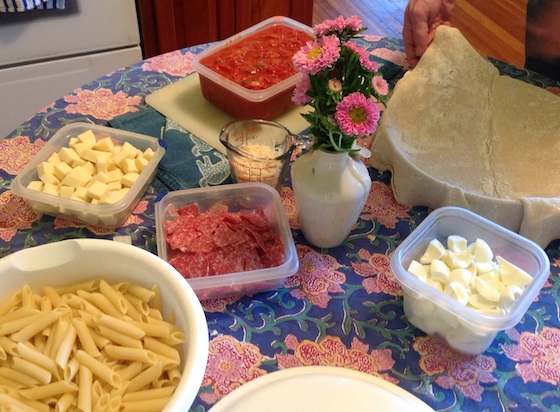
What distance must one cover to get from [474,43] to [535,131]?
0.33 metres

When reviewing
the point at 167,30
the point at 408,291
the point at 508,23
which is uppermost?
the point at 508,23

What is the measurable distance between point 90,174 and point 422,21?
768 millimetres

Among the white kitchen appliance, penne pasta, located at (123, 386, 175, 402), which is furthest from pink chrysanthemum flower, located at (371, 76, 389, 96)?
the white kitchen appliance

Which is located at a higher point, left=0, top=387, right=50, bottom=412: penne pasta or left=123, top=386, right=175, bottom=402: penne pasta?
left=123, top=386, right=175, bottom=402: penne pasta

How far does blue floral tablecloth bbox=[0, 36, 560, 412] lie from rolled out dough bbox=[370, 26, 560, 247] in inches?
2.9

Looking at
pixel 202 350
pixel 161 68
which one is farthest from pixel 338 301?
pixel 161 68

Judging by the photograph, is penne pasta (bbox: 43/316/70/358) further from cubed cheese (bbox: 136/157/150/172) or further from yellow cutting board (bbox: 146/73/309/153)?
yellow cutting board (bbox: 146/73/309/153)

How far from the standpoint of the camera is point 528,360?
752mm

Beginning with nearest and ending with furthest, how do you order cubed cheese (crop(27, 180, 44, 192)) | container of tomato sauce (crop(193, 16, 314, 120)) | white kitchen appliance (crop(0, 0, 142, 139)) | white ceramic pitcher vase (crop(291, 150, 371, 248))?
white ceramic pitcher vase (crop(291, 150, 371, 248)) < cubed cheese (crop(27, 180, 44, 192)) < container of tomato sauce (crop(193, 16, 314, 120)) < white kitchen appliance (crop(0, 0, 142, 139))

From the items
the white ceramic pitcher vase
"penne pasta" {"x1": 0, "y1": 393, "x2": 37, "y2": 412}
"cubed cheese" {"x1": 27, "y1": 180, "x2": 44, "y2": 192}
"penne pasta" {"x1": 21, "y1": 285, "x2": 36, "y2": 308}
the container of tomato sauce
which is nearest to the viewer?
"penne pasta" {"x1": 0, "y1": 393, "x2": 37, "y2": 412}

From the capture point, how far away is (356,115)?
71 cm

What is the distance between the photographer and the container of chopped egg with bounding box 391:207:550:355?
70 cm

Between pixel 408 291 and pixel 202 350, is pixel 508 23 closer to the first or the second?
pixel 408 291

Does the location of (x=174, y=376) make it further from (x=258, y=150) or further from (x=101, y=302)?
(x=258, y=150)
